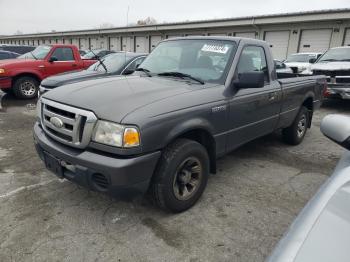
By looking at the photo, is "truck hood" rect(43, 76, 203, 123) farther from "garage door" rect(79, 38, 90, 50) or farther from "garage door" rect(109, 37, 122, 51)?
"garage door" rect(79, 38, 90, 50)

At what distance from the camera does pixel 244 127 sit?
368cm

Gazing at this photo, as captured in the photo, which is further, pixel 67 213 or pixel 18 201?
pixel 18 201

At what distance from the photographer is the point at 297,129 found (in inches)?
210

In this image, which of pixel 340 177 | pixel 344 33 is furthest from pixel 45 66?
pixel 344 33

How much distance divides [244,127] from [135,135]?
69.1 inches

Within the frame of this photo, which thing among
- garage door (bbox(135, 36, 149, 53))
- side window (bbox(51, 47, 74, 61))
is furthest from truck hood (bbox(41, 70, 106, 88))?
garage door (bbox(135, 36, 149, 53))

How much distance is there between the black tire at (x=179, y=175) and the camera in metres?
2.67

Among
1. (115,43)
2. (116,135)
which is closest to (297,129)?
(116,135)

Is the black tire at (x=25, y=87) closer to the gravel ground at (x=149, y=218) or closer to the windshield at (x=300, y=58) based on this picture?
the gravel ground at (x=149, y=218)

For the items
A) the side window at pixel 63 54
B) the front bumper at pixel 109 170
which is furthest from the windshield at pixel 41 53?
the front bumper at pixel 109 170

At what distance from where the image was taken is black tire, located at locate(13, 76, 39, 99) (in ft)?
29.5

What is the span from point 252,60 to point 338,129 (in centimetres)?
224

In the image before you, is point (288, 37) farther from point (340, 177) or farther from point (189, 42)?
point (340, 177)

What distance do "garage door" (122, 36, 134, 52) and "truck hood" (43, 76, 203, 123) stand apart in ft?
106
